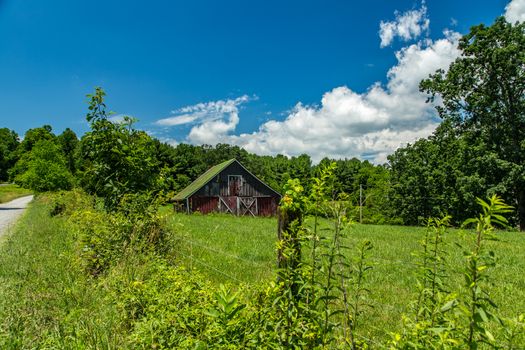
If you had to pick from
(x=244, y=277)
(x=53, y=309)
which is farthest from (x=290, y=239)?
(x=244, y=277)

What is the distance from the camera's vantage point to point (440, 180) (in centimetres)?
3822

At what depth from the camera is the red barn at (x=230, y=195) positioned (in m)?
36.4

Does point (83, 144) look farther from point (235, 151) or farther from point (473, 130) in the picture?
point (235, 151)

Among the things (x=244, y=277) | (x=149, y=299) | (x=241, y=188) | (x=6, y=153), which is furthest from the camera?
(x=6, y=153)

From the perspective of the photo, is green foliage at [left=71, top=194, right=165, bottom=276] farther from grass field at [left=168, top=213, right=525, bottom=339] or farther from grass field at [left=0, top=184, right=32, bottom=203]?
grass field at [left=0, top=184, right=32, bottom=203]

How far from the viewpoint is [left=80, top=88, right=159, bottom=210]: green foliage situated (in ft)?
25.3

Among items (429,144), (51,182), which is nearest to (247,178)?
(51,182)

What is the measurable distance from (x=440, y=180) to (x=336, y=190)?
133 ft

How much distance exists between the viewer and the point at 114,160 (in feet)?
26.0

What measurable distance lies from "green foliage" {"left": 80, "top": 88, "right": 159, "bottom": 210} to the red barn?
28264 millimetres

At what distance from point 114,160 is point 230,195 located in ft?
97.8

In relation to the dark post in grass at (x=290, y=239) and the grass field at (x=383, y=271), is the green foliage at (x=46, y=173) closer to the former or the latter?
the grass field at (x=383, y=271)

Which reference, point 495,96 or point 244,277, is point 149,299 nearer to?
point 244,277

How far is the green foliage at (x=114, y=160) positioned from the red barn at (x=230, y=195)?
28.3 meters
